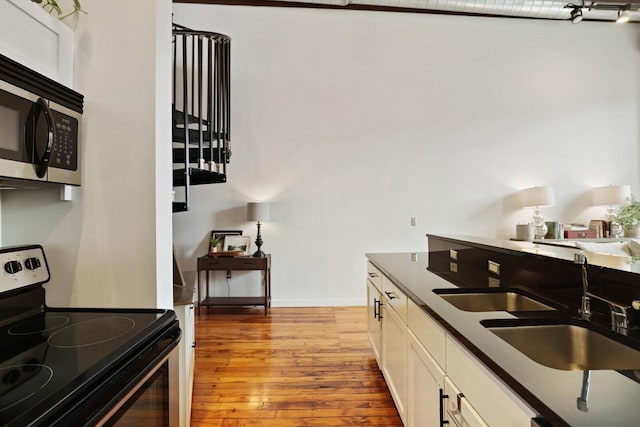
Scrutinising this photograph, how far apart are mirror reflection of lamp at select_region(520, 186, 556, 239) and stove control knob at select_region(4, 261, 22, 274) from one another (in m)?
5.01

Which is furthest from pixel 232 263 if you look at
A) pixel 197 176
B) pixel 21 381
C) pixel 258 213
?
pixel 21 381

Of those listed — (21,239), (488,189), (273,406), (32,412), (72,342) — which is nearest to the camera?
(32,412)

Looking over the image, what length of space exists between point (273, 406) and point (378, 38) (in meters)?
4.42

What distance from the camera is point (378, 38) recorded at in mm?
4566

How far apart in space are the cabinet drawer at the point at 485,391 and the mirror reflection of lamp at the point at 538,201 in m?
4.05

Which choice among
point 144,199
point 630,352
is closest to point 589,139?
point 630,352

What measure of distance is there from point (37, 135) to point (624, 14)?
17.7 feet

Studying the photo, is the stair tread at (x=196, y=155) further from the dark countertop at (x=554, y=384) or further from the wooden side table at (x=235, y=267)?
the dark countertop at (x=554, y=384)

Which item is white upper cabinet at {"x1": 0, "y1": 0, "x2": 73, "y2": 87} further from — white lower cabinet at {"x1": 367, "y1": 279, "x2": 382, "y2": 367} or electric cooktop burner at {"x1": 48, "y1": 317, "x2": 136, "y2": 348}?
white lower cabinet at {"x1": 367, "y1": 279, "x2": 382, "y2": 367}

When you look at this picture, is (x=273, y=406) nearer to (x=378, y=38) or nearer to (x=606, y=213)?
(x=378, y=38)

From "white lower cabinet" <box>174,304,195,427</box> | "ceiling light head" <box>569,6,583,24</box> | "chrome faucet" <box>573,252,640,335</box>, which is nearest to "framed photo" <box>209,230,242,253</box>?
"white lower cabinet" <box>174,304,195,427</box>

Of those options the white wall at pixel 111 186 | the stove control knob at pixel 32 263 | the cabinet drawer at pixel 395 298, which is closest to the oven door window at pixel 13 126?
the white wall at pixel 111 186

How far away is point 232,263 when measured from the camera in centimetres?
400

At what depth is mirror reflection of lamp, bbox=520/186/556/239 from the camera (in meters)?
4.38
